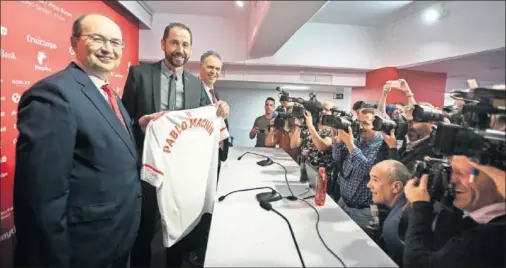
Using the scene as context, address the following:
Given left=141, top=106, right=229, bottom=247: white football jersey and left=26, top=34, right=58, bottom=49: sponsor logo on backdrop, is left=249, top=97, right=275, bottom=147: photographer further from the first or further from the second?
left=26, top=34, right=58, bottom=49: sponsor logo on backdrop

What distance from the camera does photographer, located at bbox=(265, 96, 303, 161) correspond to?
7.12 feet

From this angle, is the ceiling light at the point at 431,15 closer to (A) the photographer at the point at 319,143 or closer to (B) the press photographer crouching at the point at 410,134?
(B) the press photographer crouching at the point at 410,134

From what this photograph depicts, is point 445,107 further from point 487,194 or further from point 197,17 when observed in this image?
point 197,17

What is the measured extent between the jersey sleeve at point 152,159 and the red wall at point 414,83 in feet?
3.41

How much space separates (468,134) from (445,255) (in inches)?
13.8

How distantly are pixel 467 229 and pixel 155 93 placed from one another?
4.50 ft

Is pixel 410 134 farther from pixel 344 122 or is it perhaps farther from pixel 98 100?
pixel 98 100

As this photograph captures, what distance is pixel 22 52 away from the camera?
3.70 ft

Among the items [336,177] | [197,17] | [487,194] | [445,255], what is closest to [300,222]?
[445,255]

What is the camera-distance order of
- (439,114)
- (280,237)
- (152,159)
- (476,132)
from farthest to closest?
(152,159) → (280,237) → (439,114) → (476,132)

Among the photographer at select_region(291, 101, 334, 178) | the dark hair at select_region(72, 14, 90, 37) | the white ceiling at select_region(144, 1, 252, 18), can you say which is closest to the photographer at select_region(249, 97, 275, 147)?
the photographer at select_region(291, 101, 334, 178)

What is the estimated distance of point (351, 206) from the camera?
1313 mm

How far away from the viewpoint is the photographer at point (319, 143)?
1626 mm

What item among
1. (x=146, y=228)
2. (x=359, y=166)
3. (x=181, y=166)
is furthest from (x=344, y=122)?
(x=146, y=228)
